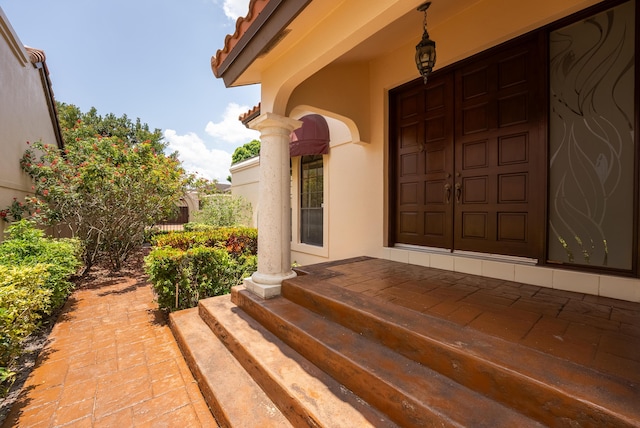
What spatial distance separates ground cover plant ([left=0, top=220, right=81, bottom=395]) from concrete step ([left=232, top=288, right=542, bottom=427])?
2301mm

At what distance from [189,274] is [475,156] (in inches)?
188

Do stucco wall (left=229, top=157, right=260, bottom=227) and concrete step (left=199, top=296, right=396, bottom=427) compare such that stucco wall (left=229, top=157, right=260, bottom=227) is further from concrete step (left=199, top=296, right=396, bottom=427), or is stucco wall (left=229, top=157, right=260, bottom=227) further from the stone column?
concrete step (left=199, top=296, right=396, bottom=427)

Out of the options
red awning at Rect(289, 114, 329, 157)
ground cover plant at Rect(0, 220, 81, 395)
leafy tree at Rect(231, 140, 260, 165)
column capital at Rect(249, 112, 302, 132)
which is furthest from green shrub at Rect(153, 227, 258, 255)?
leafy tree at Rect(231, 140, 260, 165)

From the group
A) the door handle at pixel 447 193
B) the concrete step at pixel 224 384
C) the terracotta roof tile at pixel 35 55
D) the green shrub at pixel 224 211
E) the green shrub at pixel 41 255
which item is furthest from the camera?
the green shrub at pixel 224 211

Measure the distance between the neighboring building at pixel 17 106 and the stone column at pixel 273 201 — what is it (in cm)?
575

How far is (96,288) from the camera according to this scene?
Result: 5750mm

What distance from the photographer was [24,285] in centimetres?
301

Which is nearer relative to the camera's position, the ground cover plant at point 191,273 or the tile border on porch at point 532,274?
the tile border on porch at point 532,274

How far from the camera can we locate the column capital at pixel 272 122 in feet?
11.2

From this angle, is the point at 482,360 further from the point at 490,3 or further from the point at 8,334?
the point at 490,3

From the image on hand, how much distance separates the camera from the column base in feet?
11.2

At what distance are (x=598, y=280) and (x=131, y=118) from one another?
28323 mm

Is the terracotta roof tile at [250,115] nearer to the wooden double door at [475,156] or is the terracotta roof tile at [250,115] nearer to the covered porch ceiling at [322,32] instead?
the covered porch ceiling at [322,32]

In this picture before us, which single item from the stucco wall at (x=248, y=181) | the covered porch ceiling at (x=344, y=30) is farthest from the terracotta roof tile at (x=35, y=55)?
the covered porch ceiling at (x=344, y=30)
